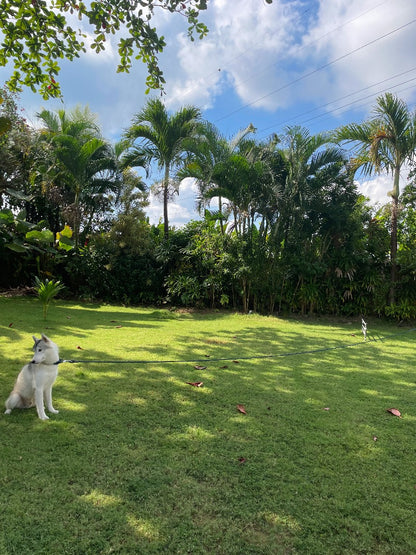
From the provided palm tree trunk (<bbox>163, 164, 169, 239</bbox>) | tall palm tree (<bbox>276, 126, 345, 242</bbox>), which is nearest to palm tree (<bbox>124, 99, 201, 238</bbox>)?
palm tree trunk (<bbox>163, 164, 169, 239</bbox>)

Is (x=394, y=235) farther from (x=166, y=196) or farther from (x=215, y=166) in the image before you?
(x=166, y=196)

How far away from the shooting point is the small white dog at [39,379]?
2.34 meters

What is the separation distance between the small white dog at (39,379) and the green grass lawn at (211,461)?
95 millimetres

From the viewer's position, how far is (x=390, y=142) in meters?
7.67

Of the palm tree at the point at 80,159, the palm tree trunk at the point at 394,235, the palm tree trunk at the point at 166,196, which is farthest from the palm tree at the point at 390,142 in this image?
the palm tree at the point at 80,159

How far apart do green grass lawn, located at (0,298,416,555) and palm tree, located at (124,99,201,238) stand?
7062 mm

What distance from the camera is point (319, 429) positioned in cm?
247

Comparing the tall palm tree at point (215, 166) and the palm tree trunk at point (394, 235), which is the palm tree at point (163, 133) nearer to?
the tall palm tree at point (215, 166)

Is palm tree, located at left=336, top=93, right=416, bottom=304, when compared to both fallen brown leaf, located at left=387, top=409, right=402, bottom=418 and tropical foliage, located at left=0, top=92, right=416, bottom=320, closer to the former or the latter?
tropical foliage, located at left=0, top=92, right=416, bottom=320

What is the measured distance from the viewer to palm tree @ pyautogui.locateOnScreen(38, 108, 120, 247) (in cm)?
941

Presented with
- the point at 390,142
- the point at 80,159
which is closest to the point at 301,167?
the point at 390,142

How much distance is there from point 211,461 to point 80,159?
9.52 metres

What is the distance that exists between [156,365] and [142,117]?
8.19 meters

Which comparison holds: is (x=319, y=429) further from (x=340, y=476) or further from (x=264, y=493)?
(x=264, y=493)
